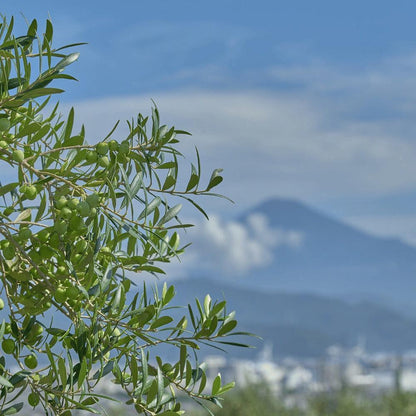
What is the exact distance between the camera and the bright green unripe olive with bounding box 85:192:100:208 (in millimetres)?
1236

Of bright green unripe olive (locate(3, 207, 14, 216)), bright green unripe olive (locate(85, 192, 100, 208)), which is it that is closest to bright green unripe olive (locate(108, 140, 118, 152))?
bright green unripe olive (locate(85, 192, 100, 208))

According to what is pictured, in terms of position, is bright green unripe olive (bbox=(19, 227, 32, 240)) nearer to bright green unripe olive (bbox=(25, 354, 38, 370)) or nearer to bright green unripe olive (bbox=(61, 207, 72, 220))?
bright green unripe olive (bbox=(61, 207, 72, 220))

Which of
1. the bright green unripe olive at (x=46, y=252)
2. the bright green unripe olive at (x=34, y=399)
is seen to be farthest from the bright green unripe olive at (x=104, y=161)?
the bright green unripe olive at (x=34, y=399)

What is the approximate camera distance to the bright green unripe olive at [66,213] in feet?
4.16

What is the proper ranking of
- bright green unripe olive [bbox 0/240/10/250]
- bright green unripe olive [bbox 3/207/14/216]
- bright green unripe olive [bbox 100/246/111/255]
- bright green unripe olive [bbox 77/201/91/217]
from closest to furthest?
bright green unripe olive [bbox 77/201/91/217] → bright green unripe olive [bbox 100/246/111/255] → bright green unripe olive [bbox 0/240/10/250] → bright green unripe olive [bbox 3/207/14/216]

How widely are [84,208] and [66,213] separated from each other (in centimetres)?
6

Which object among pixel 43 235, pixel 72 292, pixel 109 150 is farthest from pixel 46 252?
pixel 109 150

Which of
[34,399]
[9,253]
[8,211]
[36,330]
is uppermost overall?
[8,211]

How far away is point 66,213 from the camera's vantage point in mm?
1271

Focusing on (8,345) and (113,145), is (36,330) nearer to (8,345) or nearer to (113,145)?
(8,345)

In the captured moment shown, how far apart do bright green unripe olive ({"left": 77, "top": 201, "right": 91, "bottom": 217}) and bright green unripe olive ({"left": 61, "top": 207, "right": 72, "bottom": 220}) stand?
0.13 ft

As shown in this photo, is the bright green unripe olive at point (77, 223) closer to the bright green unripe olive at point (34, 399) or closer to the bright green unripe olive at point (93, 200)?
the bright green unripe olive at point (93, 200)

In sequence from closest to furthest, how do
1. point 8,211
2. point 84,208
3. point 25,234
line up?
point 84,208, point 25,234, point 8,211

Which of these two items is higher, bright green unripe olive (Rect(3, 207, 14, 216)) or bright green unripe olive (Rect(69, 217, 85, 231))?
bright green unripe olive (Rect(3, 207, 14, 216))
